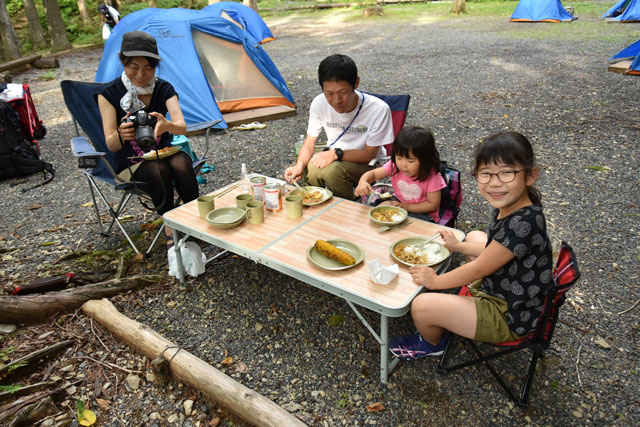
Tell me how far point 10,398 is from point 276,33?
14043mm

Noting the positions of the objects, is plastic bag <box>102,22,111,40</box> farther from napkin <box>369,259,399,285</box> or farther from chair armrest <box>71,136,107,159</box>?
napkin <box>369,259,399,285</box>

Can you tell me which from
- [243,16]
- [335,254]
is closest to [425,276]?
[335,254]

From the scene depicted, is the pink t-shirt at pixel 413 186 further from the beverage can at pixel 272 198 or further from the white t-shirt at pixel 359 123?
the beverage can at pixel 272 198

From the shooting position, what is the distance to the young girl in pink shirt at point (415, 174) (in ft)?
8.04

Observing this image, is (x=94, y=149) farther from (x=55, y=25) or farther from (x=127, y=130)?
(x=55, y=25)

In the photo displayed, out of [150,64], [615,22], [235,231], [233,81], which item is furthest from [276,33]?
[235,231]

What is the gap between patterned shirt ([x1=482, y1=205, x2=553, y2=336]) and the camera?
166 cm

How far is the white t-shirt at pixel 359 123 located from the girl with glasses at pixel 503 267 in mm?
1343

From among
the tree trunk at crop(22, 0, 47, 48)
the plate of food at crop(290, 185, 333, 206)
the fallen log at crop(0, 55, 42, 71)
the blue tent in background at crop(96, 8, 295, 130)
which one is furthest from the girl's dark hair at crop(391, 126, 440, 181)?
the tree trunk at crop(22, 0, 47, 48)

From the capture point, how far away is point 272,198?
2572mm

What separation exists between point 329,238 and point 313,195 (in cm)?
55

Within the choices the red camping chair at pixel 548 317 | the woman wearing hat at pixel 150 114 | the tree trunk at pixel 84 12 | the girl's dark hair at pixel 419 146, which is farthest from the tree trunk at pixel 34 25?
the red camping chair at pixel 548 317

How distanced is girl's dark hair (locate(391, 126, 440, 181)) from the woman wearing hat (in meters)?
1.57

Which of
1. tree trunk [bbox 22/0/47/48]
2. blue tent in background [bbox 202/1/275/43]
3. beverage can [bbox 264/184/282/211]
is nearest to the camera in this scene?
beverage can [bbox 264/184/282/211]
